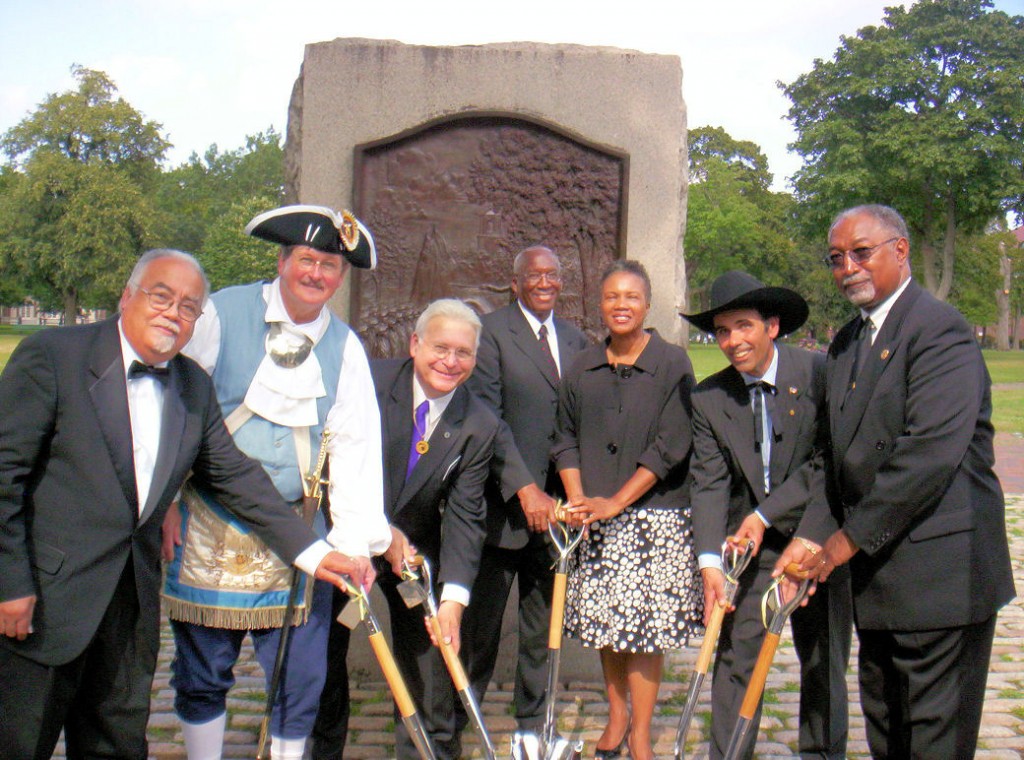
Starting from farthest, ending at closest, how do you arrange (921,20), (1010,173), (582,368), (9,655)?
(921,20)
(1010,173)
(582,368)
(9,655)

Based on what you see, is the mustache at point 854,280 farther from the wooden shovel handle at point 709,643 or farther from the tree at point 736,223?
the tree at point 736,223

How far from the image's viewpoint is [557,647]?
3.69 m

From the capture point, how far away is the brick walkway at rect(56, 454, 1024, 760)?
438 cm

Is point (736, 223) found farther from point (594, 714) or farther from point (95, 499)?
point (95, 499)

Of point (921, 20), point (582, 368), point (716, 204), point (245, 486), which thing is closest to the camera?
point (245, 486)

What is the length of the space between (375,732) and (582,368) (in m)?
1.90

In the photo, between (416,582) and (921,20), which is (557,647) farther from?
(921,20)

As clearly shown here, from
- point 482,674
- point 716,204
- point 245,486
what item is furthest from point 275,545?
point 716,204

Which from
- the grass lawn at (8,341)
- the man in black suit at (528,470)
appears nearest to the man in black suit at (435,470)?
the man in black suit at (528,470)

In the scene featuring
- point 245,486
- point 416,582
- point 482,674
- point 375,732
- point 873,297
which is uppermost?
point 873,297

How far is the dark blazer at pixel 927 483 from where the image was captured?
3.15m

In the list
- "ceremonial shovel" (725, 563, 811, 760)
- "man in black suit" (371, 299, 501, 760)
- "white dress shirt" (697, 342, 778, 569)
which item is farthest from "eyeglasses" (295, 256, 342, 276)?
"ceremonial shovel" (725, 563, 811, 760)

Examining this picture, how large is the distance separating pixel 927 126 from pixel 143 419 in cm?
3572

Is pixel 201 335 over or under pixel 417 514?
over
